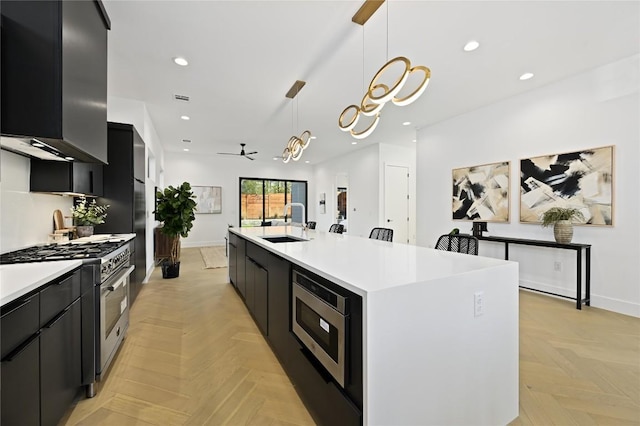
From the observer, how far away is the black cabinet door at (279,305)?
1916mm

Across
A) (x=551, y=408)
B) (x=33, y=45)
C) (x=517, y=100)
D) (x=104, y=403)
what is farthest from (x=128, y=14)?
(x=517, y=100)

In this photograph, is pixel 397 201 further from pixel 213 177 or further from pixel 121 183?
pixel 121 183

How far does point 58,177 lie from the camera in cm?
236

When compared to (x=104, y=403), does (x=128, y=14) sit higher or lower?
higher

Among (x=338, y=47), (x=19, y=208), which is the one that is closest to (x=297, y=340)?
(x=19, y=208)

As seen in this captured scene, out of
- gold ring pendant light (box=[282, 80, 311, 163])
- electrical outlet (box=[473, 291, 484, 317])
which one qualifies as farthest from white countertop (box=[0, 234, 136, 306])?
gold ring pendant light (box=[282, 80, 311, 163])

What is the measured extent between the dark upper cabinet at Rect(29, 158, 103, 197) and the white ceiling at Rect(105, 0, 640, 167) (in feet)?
4.37

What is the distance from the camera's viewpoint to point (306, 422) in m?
1.57

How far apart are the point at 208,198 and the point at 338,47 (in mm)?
7223

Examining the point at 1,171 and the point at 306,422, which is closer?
the point at 306,422

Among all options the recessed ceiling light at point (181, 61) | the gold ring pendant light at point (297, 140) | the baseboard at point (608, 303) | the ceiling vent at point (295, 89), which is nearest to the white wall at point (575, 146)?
the baseboard at point (608, 303)

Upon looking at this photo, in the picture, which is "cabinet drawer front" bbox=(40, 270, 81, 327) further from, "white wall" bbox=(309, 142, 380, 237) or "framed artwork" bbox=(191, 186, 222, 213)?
"framed artwork" bbox=(191, 186, 222, 213)

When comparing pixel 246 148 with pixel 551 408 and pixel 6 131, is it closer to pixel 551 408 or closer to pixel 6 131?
pixel 6 131

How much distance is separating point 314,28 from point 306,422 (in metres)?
3.07
